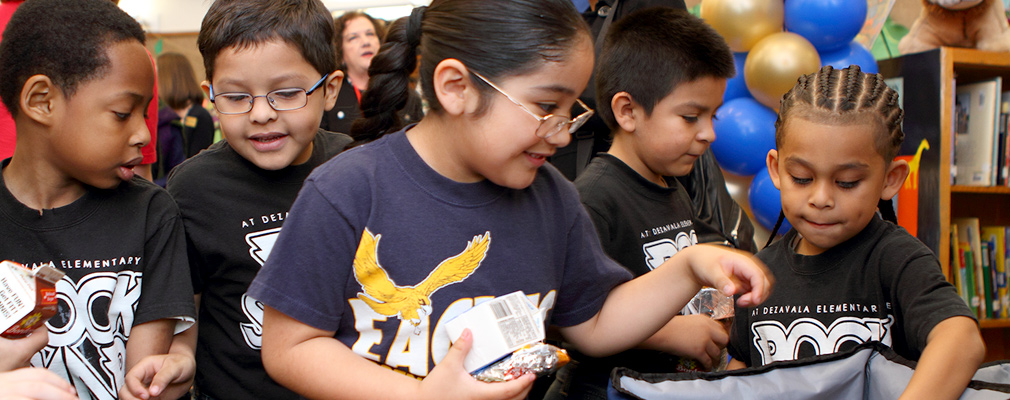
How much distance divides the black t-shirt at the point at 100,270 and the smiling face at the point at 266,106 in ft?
0.78

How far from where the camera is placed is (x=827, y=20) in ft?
10.5

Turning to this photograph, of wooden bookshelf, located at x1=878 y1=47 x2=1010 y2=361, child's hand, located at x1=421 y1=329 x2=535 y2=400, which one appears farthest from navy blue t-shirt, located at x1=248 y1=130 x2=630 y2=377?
wooden bookshelf, located at x1=878 y1=47 x2=1010 y2=361

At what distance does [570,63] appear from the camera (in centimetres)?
117

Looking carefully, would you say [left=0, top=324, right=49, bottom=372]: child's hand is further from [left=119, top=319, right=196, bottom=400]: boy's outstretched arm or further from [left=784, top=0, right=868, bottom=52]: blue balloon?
[left=784, top=0, right=868, bottom=52]: blue balloon

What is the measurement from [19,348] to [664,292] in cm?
107

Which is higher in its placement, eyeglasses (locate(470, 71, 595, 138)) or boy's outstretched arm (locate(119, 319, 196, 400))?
eyeglasses (locate(470, 71, 595, 138))

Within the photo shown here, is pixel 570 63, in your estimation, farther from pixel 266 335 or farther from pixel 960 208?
pixel 960 208

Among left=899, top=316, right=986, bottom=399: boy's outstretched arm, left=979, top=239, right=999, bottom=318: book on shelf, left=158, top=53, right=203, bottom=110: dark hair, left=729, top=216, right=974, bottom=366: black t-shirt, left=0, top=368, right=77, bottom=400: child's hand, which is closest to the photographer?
left=0, top=368, right=77, bottom=400: child's hand

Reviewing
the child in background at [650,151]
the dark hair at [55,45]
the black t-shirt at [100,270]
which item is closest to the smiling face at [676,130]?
the child in background at [650,151]

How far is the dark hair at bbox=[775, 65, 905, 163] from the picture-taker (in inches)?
57.7

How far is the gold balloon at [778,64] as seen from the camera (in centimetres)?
308

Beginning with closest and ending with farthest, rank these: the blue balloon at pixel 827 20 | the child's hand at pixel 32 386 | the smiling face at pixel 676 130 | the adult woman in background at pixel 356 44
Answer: the child's hand at pixel 32 386
the smiling face at pixel 676 130
the blue balloon at pixel 827 20
the adult woman in background at pixel 356 44

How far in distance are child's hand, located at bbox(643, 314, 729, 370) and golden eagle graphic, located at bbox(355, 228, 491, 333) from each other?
0.57 m

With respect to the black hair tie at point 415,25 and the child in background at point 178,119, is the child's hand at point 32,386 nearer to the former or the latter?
the black hair tie at point 415,25
